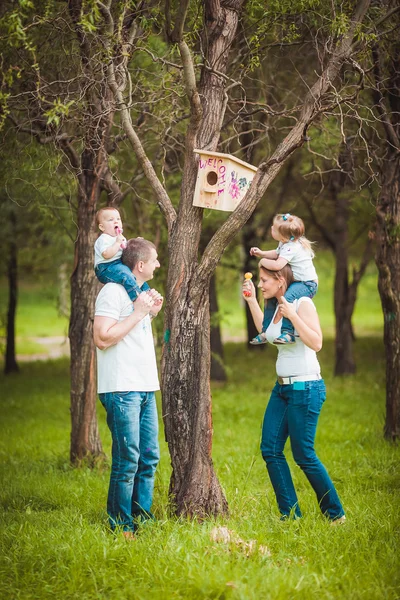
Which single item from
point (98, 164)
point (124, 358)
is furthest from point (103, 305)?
point (98, 164)

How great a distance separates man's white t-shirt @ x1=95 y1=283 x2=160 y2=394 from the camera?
4281mm

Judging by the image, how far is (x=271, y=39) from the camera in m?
6.31

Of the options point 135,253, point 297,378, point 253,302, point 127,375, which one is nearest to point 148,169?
point 135,253

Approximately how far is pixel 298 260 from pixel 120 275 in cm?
121

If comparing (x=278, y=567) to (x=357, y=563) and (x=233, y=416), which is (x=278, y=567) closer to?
(x=357, y=563)

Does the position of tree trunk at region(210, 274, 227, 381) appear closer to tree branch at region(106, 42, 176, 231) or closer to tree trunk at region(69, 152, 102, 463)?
tree trunk at region(69, 152, 102, 463)

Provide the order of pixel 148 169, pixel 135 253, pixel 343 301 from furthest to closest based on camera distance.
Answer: pixel 343 301 < pixel 148 169 < pixel 135 253

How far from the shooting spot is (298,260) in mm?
4637

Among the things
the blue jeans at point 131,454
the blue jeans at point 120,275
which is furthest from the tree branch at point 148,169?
the blue jeans at point 131,454

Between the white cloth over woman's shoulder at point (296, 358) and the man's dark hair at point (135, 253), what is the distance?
3.25ft

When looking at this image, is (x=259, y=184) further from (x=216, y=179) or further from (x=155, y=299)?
(x=155, y=299)

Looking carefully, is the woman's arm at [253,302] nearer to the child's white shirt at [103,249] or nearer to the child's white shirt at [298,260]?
the child's white shirt at [298,260]

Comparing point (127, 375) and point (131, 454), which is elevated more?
point (127, 375)

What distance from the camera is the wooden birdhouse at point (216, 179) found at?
4.70 m
